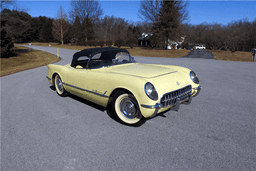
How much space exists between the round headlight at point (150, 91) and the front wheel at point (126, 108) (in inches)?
13.5

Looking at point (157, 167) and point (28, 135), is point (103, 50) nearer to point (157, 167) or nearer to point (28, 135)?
point (28, 135)

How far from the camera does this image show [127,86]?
331 centimetres

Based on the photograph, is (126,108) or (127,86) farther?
(126,108)

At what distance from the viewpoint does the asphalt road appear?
243 centimetres

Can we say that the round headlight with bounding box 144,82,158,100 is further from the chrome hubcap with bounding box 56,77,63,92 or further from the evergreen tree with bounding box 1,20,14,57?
the evergreen tree with bounding box 1,20,14,57

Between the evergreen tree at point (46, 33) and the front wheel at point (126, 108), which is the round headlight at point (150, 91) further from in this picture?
the evergreen tree at point (46, 33)

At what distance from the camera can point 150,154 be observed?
2.60 metres

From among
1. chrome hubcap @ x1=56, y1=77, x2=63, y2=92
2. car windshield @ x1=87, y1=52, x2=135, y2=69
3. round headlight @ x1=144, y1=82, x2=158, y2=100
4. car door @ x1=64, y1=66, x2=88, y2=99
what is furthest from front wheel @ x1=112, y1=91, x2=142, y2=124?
chrome hubcap @ x1=56, y1=77, x2=63, y2=92

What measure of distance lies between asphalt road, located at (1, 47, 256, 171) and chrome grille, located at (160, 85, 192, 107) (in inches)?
18.7

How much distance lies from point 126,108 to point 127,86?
0.46 meters

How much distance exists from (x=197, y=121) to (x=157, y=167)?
166 centimetres

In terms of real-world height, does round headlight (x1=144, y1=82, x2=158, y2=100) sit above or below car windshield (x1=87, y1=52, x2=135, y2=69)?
below

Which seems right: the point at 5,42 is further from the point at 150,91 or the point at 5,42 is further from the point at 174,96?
the point at 174,96

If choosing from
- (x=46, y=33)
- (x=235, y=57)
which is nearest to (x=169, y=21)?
(x=235, y=57)
